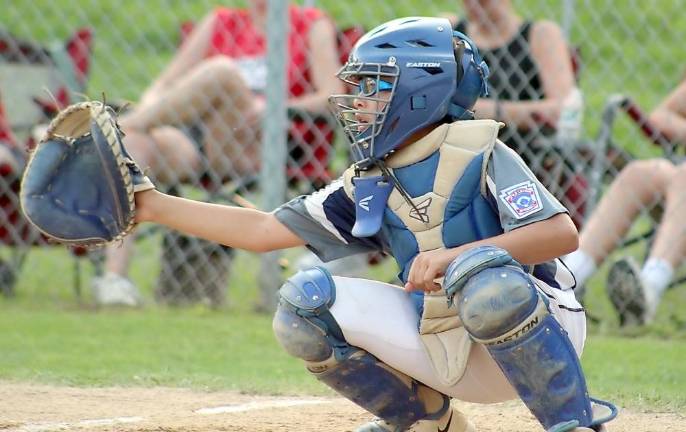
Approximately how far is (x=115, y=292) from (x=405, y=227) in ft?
11.0

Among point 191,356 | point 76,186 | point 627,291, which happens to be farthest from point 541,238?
point 627,291

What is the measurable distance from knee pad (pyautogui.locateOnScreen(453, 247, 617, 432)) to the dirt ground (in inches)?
29.0

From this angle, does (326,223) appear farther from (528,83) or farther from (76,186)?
(528,83)

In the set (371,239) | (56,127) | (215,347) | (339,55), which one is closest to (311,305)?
(371,239)

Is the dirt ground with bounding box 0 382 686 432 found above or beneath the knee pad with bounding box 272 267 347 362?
beneath

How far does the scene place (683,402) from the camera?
4047 millimetres

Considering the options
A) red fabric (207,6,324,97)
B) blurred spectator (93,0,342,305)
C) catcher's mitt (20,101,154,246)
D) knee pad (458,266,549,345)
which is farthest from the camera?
red fabric (207,6,324,97)

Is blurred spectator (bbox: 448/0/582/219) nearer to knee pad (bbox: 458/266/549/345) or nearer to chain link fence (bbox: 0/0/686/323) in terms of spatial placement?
chain link fence (bbox: 0/0/686/323)

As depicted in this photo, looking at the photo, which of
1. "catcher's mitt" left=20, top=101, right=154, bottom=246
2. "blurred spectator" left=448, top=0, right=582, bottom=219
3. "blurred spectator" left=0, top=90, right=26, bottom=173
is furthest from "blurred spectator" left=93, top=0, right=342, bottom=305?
"catcher's mitt" left=20, top=101, right=154, bottom=246

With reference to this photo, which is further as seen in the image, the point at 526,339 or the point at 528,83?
the point at 528,83

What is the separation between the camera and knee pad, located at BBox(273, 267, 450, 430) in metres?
3.09

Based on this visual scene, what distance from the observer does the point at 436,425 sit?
333 centimetres

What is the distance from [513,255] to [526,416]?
3.60 feet

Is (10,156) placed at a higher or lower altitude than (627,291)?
higher
